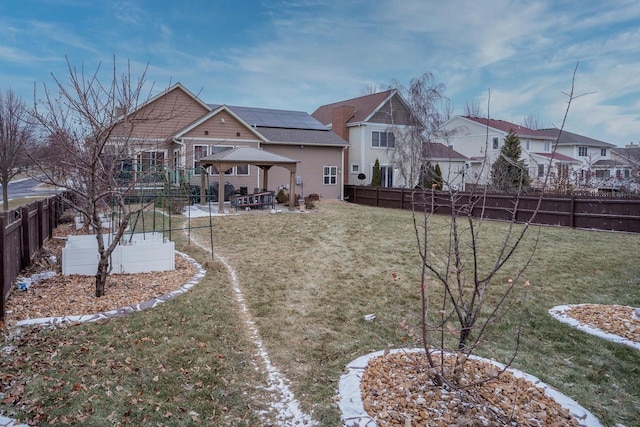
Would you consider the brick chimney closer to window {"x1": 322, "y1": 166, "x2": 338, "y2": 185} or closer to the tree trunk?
window {"x1": 322, "y1": 166, "x2": 338, "y2": 185}

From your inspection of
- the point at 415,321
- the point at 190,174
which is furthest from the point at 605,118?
the point at 190,174

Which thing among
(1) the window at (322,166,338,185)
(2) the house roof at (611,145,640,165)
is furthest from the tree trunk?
(1) the window at (322,166,338,185)

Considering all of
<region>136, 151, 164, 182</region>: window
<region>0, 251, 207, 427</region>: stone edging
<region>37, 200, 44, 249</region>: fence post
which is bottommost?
<region>0, 251, 207, 427</region>: stone edging

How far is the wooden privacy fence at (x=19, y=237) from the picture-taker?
5.14 m

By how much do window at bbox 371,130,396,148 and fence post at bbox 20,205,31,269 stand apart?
70.6 feet

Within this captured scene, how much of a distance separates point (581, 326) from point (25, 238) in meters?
8.66

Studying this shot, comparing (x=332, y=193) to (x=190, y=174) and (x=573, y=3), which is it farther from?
(x=573, y=3)

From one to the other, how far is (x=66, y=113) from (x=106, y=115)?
2601 millimetres

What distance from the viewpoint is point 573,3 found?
10141 millimetres

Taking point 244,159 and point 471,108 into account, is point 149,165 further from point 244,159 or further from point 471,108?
point 471,108

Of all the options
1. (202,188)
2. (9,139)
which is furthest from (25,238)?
(9,139)

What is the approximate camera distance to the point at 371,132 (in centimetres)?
2633

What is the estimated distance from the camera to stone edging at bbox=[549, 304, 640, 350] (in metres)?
4.81

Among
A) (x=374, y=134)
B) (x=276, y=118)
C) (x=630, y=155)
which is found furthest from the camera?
(x=374, y=134)
